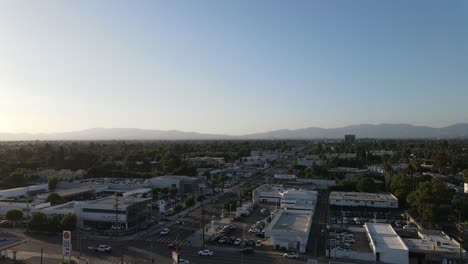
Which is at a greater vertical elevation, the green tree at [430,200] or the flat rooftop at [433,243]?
the green tree at [430,200]

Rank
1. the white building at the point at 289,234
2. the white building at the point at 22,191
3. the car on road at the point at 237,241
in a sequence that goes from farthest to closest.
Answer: the white building at the point at 22,191 → the car on road at the point at 237,241 → the white building at the point at 289,234

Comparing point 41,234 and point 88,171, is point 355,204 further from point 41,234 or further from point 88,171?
point 88,171

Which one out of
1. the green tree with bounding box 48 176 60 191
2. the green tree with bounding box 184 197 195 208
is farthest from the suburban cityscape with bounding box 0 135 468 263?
the green tree with bounding box 48 176 60 191

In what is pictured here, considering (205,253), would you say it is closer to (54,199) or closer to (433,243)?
(433,243)

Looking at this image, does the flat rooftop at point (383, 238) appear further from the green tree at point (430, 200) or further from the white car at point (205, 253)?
the white car at point (205, 253)

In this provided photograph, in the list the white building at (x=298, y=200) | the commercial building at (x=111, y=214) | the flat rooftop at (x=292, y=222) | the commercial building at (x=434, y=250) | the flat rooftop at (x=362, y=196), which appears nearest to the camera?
the commercial building at (x=434, y=250)

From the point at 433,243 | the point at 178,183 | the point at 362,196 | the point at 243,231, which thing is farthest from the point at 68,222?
the point at 362,196

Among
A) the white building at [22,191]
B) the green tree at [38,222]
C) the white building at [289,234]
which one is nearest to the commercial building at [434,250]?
the white building at [289,234]

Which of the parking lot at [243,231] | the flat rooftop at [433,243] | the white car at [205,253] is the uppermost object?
the flat rooftop at [433,243]
